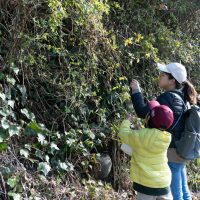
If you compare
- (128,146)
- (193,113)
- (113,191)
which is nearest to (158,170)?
(128,146)

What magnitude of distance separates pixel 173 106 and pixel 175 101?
55 millimetres

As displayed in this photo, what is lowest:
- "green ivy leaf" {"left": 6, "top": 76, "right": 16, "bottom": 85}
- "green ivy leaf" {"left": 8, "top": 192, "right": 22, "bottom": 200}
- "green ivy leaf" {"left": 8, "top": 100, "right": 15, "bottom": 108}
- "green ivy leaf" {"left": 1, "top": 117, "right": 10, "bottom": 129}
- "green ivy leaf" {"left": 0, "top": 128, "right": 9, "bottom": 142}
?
"green ivy leaf" {"left": 8, "top": 192, "right": 22, "bottom": 200}

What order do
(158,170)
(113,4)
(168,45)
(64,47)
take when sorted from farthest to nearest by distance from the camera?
(168,45) → (113,4) → (64,47) → (158,170)

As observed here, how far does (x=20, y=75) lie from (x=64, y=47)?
60 cm

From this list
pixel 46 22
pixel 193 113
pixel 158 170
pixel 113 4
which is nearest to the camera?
pixel 158 170

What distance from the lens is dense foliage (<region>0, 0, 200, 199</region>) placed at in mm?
4500

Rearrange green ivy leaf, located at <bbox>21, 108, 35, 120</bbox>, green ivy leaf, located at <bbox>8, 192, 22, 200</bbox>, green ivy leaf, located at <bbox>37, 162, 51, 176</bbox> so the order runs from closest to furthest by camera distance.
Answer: green ivy leaf, located at <bbox>8, 192, 22, 200</bbox> < green ivy leaf, located at <bbox>37, 162, 51, 176</bbox> < green ivy leaf, located at <bbox>21, 108, 35, 120</bbox>

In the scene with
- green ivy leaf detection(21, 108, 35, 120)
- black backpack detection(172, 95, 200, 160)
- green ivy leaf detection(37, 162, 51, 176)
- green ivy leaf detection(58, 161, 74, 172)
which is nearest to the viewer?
black backpack detection(172, 95, 200, 160)

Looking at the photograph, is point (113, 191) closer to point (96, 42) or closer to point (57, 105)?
point (57, 105)

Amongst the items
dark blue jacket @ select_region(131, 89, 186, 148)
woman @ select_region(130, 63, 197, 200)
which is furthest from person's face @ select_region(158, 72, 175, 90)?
dark blue jacket @ select_region(131, 89, 186, 148)

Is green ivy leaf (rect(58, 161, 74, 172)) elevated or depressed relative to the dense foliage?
depressed

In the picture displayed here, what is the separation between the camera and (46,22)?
4633mm

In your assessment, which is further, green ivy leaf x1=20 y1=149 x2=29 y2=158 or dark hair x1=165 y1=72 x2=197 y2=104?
dark hair x1=165 y1=72 x2=197 y2=104

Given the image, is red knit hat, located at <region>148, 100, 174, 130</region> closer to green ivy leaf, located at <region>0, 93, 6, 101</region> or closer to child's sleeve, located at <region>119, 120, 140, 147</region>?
child's sleeve, located at <region>119, 120, 140, 147</region>
